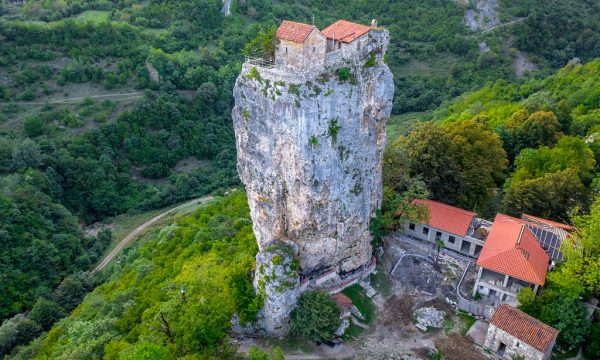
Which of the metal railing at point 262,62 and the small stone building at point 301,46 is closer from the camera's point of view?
the small stone building at point 301,46

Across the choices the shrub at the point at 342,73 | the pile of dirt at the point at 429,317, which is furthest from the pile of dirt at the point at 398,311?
the shrub at the point at 342,73

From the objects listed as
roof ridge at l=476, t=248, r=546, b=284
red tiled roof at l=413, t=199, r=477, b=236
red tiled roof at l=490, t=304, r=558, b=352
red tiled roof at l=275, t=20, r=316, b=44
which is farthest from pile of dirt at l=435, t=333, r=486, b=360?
red tiled roof at l=275, t=20, r=316, b=44

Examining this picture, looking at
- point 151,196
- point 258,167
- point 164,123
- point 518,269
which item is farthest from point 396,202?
point 164,123

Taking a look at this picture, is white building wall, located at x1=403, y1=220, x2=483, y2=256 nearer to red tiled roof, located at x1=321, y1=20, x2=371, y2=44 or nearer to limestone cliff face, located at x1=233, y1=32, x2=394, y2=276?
limestone cliff face, located at x1=233, y1=32, x2=394, y2=276

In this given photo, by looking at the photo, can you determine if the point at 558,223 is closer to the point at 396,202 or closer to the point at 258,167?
the point at 396,202

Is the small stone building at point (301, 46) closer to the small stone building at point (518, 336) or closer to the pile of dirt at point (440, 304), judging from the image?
the pile of dirt at point (440, 304)

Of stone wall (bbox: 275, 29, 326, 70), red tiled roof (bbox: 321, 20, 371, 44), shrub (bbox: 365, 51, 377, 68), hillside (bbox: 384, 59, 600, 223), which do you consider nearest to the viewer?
stone wall (bbox: 275, 29, 326, 70)

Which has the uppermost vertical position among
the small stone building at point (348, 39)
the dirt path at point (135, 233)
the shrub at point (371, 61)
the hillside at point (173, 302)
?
the small stone building at point (348, 39)

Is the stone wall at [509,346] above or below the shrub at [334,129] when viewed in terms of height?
below
